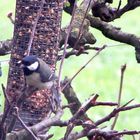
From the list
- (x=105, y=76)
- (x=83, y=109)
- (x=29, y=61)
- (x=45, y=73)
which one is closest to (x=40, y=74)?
(x=45, y=73)

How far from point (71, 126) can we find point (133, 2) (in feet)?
4.08

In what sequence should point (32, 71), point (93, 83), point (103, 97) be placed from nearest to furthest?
point (32, 71) < point (103, 97) < point (93, 83)

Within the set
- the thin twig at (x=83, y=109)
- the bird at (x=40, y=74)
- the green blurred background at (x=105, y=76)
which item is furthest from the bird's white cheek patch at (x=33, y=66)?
the green blurred background at (x=105, y=76)

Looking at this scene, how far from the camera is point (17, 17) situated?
8.21 feet

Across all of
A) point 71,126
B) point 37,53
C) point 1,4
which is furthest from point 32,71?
point 1,4

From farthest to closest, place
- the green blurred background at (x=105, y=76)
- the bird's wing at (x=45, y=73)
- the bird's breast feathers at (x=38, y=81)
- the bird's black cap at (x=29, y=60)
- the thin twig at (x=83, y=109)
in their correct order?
the green blurred background at (x=105, y=76)
the bird's wing at (x=45, y=73)
the bird's breast feathers at (x=38, y=81)
the bird's black cap at (x=29, y=60)
the thin twig at (x=83, y=109)

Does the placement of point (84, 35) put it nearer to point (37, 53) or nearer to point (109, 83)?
point (37, 53)

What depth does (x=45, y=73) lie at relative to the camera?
232cm

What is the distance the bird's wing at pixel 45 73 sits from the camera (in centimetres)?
226

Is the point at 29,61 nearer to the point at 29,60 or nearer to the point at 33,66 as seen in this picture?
the point at 29,60

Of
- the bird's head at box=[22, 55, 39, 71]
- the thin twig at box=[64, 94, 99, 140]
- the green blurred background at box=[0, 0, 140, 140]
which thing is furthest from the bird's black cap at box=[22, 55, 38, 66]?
the green blurred background at box=[0, 0, 140, 140]

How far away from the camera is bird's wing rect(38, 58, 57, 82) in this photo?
7.41 ft

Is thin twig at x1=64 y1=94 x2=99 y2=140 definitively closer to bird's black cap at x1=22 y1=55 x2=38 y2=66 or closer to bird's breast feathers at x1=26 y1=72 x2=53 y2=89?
bird's black cap at x1=22 y1=55 x2=38 y2=66

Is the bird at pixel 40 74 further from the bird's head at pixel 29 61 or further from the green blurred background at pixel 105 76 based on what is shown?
the green blurred background at pixel 105 76
